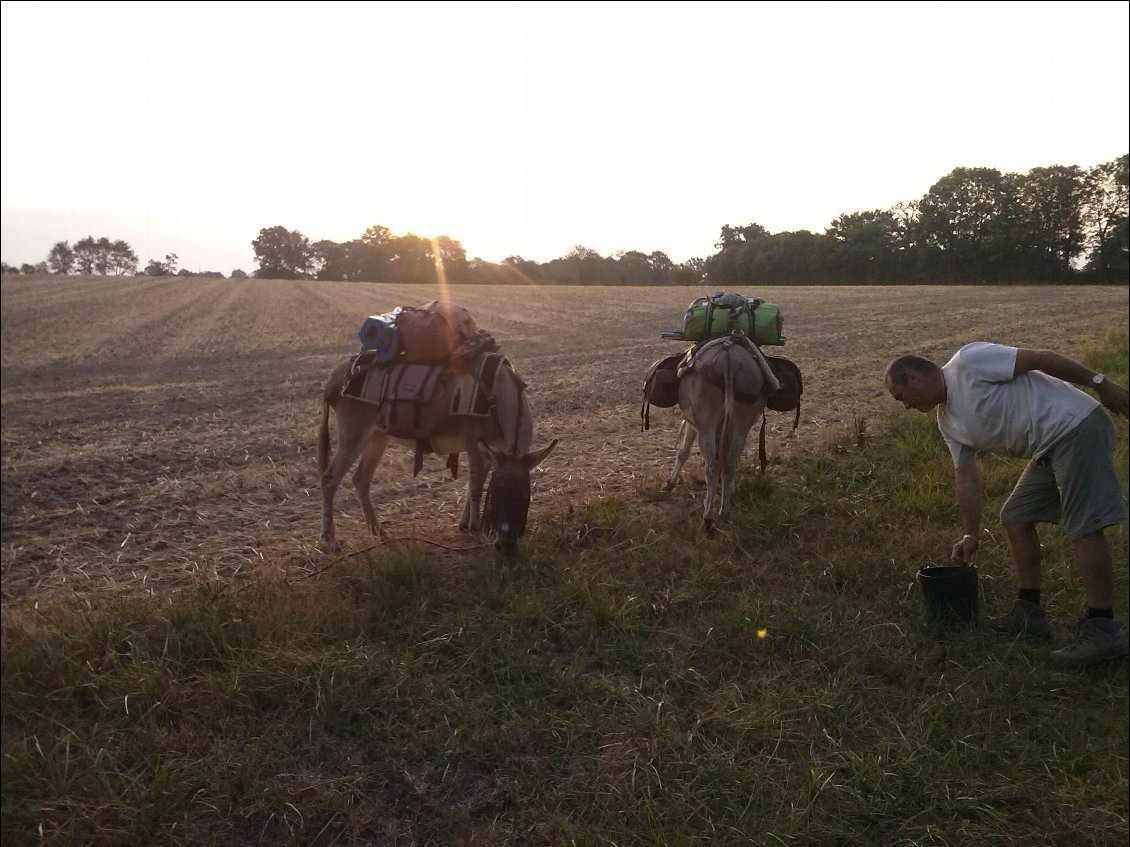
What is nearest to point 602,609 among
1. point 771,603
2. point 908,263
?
point 771,603

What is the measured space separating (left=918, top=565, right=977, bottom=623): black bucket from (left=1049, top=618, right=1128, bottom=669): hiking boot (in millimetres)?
417

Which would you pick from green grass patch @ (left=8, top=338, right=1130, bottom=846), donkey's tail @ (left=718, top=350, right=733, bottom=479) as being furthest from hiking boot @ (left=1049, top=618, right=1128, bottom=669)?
donkey's tail @ (left=718, top=350, right=733, bottom=479)

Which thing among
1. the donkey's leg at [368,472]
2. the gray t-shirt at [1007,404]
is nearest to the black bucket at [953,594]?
the gray t-shirt at [1007,404]

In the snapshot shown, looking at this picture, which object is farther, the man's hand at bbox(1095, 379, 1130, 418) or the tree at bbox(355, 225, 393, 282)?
the tree at bbox(355, 225, 393, 282)

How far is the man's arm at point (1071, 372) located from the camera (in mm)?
3230

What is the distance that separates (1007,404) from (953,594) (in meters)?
1.07

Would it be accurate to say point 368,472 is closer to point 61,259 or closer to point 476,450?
point 476,450

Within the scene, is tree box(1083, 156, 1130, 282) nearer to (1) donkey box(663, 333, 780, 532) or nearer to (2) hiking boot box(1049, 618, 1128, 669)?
(1) donkey box(663, 333, 780, 532)

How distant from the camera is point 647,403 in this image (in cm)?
555

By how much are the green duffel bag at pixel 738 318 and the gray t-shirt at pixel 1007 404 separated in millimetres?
1809

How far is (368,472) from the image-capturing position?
16.7 ft

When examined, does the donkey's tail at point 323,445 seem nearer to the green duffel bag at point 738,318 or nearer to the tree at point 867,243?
the green duffel bag at point 738,318

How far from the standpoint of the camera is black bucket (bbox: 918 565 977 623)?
3600 millimetres

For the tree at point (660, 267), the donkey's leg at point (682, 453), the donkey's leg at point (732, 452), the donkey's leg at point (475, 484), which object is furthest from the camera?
the donkey's leg at point (682, 453)
